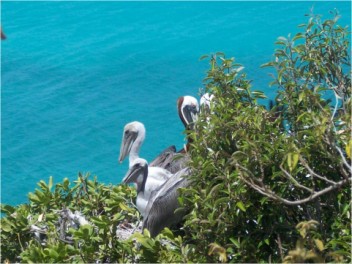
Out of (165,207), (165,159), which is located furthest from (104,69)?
(165,207)

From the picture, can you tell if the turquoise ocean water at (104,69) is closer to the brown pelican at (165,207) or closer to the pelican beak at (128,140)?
the pelican beak at (128,140)

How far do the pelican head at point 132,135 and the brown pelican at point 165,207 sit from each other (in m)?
1.04

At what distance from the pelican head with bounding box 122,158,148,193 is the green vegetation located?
2.47ft

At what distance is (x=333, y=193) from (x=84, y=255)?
1.60 meters

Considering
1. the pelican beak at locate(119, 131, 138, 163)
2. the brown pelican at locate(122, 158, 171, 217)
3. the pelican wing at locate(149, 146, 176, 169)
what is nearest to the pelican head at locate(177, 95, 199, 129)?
the pelican wing at locate(149, 146, 176, 169)

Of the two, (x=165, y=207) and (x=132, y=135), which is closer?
(x=165, y=207)

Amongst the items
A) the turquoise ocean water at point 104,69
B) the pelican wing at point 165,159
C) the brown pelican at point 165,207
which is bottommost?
the brown pelican at point 165,207

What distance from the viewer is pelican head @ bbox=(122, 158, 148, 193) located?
19.7ft

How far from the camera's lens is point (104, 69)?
41.0ft

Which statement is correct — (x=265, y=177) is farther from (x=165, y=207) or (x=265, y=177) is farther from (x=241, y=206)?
(x=165, y=207)

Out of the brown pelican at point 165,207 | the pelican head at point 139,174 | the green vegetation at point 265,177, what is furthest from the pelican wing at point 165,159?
the green vegetation at point 265,177

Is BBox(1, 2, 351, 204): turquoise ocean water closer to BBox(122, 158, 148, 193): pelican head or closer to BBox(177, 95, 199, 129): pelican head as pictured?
BBox(177, 95, 199, 129): pelican head

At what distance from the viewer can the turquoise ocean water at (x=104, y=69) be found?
10.3 metres

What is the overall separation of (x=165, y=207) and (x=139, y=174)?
0.58m
